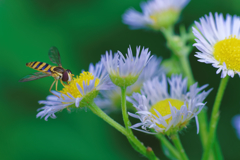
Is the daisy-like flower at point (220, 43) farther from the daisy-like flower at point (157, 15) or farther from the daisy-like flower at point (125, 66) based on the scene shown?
the daisy-like flower at point (157, 15)

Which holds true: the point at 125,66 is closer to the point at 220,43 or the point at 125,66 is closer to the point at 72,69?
the point at 220,43

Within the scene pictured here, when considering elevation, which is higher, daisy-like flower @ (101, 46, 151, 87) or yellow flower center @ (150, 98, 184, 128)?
daisy-like flower @ (101, 46, 151, 87)

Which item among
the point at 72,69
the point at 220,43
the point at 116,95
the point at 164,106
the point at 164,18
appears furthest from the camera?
the point at 72,69

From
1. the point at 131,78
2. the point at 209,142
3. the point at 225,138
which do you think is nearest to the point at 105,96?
the point at 131,78

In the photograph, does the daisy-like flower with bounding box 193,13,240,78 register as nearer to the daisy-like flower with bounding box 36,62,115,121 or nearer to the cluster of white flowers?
the cluster of white flowers

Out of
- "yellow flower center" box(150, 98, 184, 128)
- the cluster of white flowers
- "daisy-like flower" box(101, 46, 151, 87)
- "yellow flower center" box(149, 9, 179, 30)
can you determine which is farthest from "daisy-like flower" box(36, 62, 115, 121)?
"yellow flower center" box(149, 9, 179, 30)

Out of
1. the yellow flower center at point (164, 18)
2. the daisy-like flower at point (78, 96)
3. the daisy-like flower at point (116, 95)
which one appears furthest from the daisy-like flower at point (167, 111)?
the yellow flower center at point (164, 18)

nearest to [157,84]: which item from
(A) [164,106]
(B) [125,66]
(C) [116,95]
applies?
(A) [164,106]
